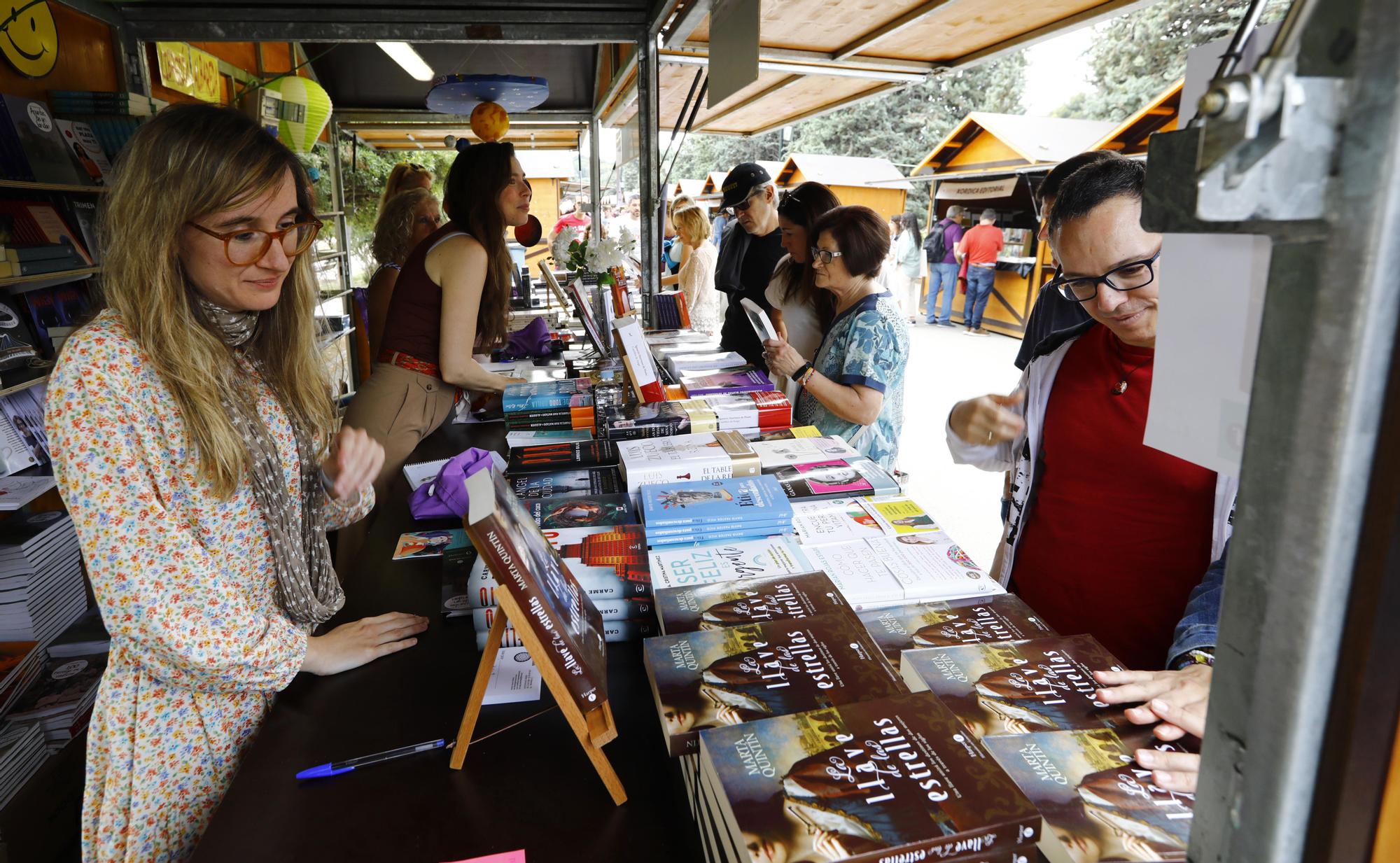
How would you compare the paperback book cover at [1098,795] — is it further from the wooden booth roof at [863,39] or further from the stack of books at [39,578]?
the stack of books at [39,578]

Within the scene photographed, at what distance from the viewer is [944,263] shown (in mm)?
12523

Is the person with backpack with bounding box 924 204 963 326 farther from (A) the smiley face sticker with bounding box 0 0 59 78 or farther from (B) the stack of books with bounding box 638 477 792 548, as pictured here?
(B) the stack of books with bounding box 638 477 792 548

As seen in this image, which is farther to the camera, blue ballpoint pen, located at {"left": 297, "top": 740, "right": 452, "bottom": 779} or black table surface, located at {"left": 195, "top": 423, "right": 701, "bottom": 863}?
blue ballpoint pen, located at {"left": 297, "top": 740, "right": 452, "bottom": 779}

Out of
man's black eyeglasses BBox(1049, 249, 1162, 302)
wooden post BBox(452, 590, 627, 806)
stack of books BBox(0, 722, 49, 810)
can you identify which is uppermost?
man's black eyeglasses BBox(1049, 249, 1162, 302)

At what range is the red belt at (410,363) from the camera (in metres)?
2.64

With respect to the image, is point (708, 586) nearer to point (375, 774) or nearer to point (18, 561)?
point (375, 774)

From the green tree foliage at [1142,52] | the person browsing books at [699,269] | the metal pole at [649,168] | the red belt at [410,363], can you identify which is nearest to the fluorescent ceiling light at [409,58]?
the metal pole at [649,168]

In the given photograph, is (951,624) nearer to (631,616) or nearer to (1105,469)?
(631,616)

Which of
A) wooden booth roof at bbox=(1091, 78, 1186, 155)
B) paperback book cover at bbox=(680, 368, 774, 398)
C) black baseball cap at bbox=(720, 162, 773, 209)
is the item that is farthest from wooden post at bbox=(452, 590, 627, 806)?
wooden booth roof at bbox=(1091, 78, 1186, 155)

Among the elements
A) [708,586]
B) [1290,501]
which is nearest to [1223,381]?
[1290,501]

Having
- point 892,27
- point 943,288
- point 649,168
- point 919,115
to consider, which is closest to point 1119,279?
point 892,27

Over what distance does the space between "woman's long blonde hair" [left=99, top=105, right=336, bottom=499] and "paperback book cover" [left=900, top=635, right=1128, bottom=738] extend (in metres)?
1.07

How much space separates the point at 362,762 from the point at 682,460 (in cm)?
92

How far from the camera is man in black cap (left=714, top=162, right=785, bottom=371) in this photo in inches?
151
